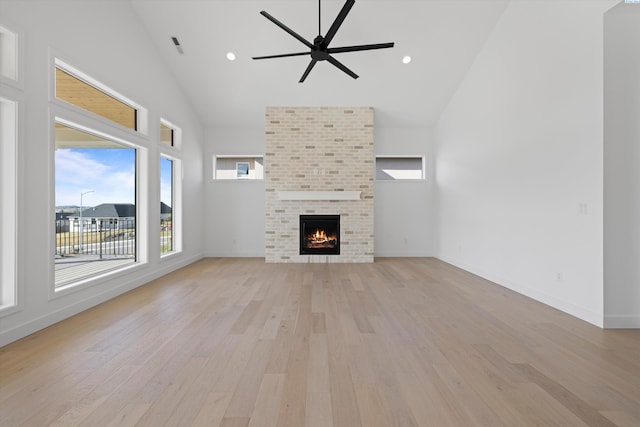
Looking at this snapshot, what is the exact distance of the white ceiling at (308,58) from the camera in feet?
13.7

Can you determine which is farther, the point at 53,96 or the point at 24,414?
the point at 53,96

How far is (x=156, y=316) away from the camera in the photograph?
291cm

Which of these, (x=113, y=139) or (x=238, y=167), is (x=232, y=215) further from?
(x=113, y=139)

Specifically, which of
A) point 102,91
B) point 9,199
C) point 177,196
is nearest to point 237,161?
point 177,196

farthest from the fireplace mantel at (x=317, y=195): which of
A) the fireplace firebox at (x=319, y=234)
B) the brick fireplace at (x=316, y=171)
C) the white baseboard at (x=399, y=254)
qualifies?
the white baseboard at (x=399, y=254)

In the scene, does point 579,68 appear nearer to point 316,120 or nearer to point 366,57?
point 366,57

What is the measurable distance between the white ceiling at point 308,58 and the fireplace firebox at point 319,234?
94.3 inches

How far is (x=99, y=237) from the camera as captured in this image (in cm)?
411

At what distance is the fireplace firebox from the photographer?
19.7 feet

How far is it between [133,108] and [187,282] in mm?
2663

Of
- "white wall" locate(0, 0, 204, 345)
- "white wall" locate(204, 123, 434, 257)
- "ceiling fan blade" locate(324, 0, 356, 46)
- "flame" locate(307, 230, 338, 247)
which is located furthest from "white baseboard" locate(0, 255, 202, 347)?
"ceiling fan blade" locate(324, 0, 356, 46)

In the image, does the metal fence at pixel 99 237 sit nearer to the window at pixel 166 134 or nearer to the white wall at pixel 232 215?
the window at pixel 166 134

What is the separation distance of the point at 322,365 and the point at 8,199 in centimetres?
291

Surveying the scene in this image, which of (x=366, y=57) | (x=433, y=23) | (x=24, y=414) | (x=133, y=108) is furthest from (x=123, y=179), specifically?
(x=433, y=23)
